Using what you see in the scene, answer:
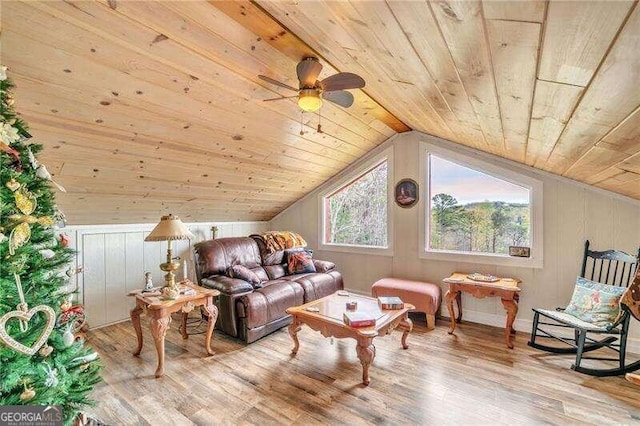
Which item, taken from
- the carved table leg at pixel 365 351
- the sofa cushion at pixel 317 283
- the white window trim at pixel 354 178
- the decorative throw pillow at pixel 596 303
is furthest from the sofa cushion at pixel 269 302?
the decorative throw pillow at pixel 596 303

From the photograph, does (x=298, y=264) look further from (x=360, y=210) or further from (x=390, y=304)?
(x=390, y=304)

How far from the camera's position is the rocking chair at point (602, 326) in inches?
89.0

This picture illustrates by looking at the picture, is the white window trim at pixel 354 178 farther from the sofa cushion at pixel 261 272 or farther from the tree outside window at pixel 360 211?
the sofa cushion at pixel 261 272

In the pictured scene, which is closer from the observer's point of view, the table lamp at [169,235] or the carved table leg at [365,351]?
the carved table leg at [365,351]

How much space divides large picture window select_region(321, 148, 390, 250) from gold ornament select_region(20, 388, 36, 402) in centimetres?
375

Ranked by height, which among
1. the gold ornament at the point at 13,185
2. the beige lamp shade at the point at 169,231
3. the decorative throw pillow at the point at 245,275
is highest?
the gold ornament at the point at 13,185

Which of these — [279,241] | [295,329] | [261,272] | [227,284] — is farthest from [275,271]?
[295,329]

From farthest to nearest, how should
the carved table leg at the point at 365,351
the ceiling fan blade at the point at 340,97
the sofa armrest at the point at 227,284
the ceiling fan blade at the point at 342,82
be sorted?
the sofa armrest at the point at 227,284
the carved table leg at the point at 365,351
the ceiling fan blade at the point at 340,97
the ceiling fan blade at the point at 342,82

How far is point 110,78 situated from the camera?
174 cm

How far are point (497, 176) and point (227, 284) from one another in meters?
3.35

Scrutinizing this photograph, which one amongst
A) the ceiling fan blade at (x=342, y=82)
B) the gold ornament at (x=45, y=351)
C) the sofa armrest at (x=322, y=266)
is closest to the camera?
the gold ornament at (x=45, y=351)

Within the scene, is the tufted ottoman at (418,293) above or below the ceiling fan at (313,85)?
below

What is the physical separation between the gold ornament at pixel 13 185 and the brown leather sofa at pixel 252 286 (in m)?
2.03

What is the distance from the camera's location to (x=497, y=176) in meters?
3.42
